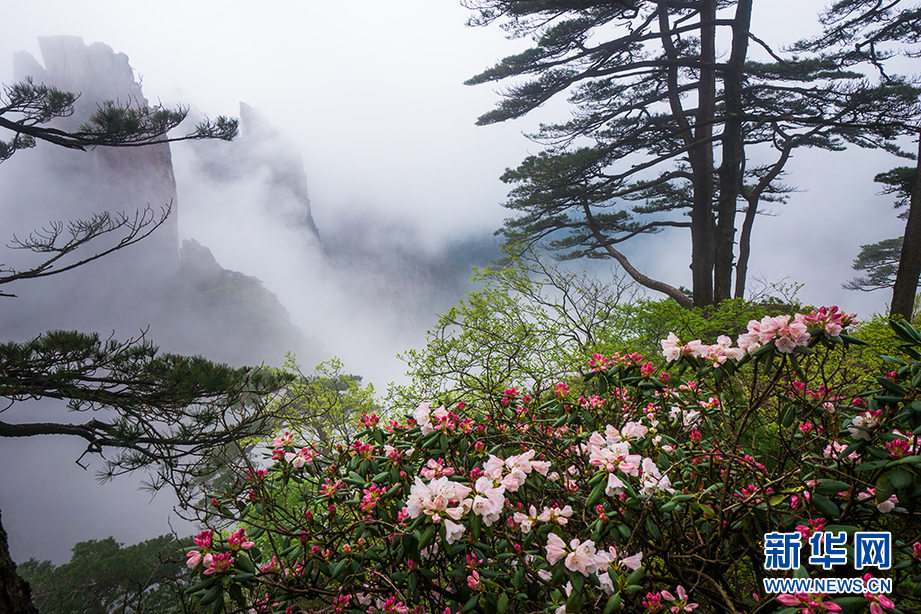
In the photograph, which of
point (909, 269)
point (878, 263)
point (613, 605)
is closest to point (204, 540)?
point (613, 605)

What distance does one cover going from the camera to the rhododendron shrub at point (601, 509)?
82cm

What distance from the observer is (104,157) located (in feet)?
47.3

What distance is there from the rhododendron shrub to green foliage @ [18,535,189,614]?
5709 mm

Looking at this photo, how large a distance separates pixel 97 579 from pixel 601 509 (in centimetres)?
784

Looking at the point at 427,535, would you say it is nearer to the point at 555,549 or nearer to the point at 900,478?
the point at 555,549

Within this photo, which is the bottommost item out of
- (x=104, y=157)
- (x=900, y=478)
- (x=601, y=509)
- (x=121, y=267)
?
(x=601, y=509)

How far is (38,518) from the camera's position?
1029 cm

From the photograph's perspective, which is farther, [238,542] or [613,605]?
[238,542]

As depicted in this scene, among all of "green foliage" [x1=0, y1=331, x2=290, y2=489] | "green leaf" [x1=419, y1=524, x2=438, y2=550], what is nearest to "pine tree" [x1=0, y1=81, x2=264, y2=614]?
"green foliage" [x1=0, y1=331, x2=290, y2=489]

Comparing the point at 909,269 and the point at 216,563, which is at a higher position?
the point at 909,269

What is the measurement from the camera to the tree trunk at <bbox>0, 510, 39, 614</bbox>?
140cm

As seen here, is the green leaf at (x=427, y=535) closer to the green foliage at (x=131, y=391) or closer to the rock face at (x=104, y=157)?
the green foliage at (x=131, y=391)

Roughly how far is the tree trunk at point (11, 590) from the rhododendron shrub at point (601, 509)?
0.90 meters

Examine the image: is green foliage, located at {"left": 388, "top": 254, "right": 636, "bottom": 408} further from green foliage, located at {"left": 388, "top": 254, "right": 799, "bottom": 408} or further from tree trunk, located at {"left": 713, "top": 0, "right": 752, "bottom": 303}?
tree trunk, located at {"left": 713, "top": 0, "right": 752, "bottom": 303}
